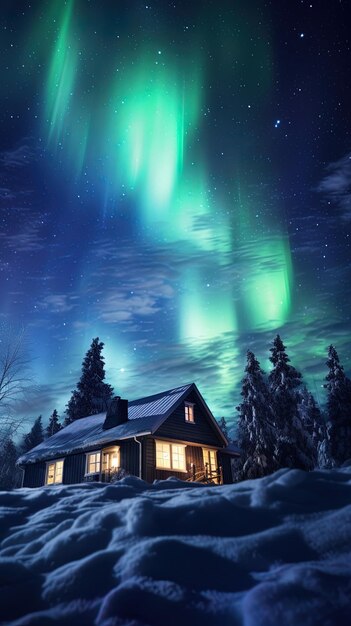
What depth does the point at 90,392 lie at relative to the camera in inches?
1731

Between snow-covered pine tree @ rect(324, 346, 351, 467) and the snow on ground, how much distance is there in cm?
3169

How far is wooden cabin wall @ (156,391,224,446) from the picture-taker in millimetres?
21181

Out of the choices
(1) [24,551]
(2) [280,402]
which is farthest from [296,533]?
(2) [280,402]

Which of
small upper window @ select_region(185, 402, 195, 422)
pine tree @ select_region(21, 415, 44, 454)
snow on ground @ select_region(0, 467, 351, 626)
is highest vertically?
pine tree @ select_region(21, 415, 44, 454)

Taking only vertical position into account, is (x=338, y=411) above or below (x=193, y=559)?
above

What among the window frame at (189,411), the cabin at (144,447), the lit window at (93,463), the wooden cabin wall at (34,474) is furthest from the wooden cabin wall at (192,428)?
the wooden cabin wall at (34,474)

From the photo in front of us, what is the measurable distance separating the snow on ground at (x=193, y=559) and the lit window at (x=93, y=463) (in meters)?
18.4

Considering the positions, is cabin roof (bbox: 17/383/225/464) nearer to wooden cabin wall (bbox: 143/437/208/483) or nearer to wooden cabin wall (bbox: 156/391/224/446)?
wooden cabin wall (bbox: 156/391/224/446)

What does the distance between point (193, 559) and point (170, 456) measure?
1902cm

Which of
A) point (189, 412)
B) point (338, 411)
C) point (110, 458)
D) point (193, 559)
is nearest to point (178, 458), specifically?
point (189, 412)

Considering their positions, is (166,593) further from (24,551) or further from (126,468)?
(126,468)

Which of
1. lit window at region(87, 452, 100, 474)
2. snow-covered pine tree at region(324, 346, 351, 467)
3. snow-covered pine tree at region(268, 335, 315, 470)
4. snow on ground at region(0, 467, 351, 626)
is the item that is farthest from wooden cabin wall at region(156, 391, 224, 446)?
snow on ground at region(0, 467, 351, 626)

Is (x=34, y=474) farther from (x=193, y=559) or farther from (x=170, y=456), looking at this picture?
(x=193, y=559)

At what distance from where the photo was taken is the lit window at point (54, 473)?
914 inches
